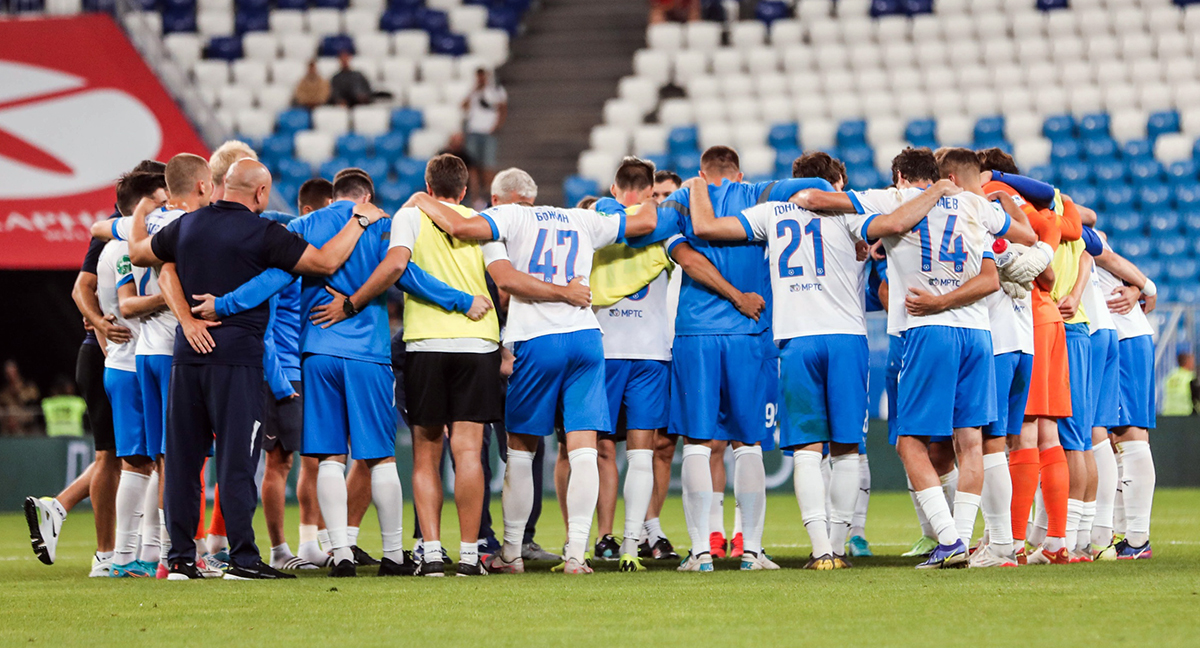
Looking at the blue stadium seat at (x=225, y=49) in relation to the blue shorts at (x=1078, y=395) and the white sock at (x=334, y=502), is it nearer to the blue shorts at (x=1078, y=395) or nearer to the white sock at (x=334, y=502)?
the white sock at (x=334, y=502)

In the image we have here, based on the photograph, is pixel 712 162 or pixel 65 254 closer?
pixel 712 162

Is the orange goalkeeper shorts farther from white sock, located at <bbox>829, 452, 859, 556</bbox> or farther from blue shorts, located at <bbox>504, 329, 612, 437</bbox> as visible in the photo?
blue shorts, located at <bbox>504, 329, 612, 437</bbox>

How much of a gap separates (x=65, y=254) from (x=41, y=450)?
2.75 meters

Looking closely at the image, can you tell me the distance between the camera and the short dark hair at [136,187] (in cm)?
858

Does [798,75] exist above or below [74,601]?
above

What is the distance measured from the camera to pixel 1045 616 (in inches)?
230

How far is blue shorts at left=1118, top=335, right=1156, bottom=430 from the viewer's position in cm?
933

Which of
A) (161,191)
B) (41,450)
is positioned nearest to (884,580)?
(161,191)

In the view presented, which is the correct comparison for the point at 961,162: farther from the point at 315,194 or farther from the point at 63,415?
the point at 63,415

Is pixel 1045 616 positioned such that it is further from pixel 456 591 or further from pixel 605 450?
pixel 605 450

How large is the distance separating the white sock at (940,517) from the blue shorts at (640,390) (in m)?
1.63

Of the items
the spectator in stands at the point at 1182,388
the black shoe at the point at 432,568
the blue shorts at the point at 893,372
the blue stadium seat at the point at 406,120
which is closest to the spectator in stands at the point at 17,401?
the blue stadium seat at the point at 406,120

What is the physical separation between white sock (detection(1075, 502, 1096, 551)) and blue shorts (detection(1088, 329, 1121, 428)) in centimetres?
58

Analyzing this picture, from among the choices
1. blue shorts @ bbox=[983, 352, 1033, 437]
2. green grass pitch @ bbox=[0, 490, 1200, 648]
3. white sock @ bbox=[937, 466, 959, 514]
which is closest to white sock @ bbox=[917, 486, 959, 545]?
green grass pitch @ bbox=[0, 490, 1200, 648]
